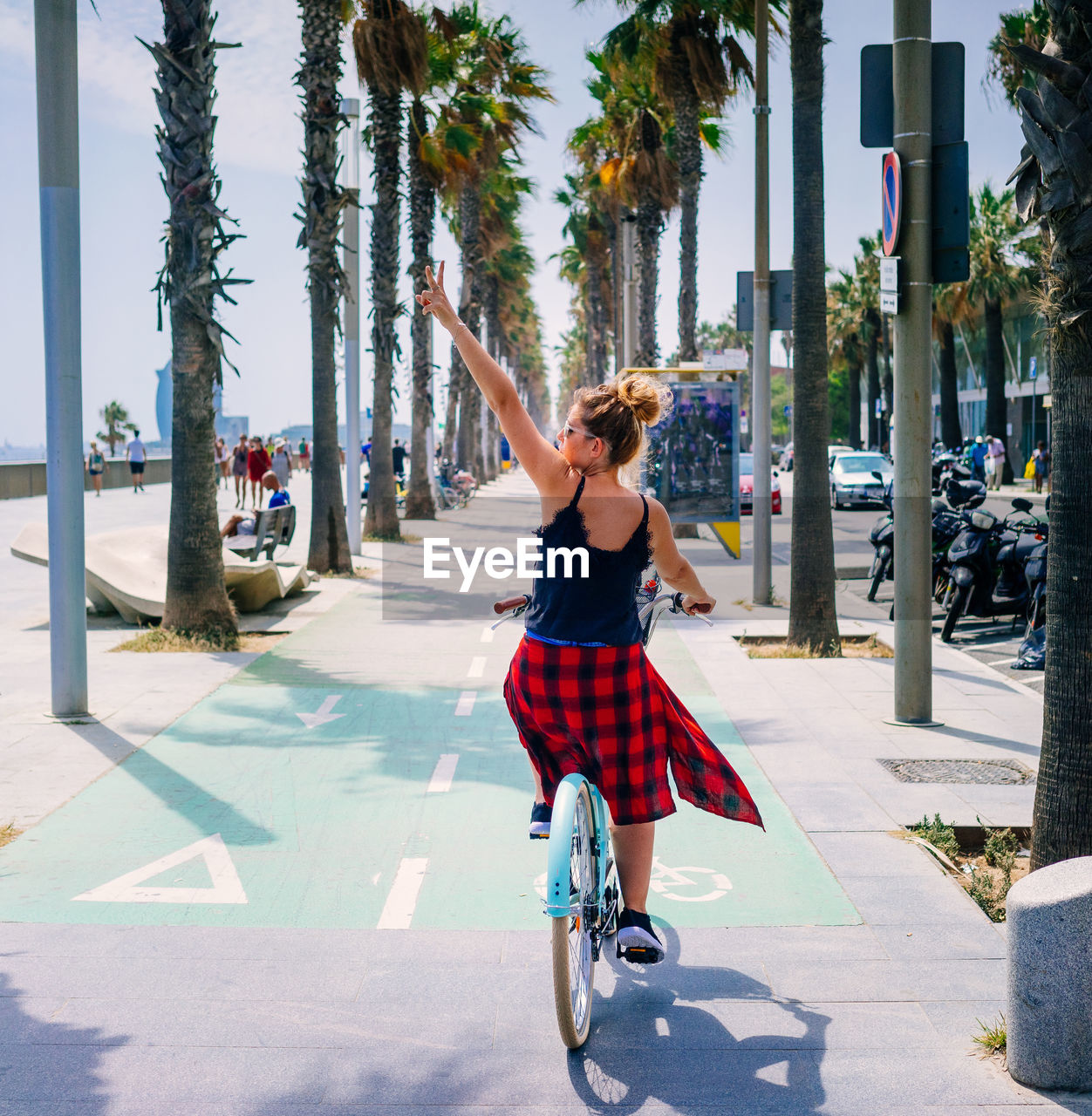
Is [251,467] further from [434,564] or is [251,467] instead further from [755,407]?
[755,407]

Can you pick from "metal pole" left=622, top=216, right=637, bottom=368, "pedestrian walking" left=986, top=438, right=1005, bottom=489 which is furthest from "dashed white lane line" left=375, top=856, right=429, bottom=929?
"pedestrian walking" left=986, top=438, right=1005, bottom=489

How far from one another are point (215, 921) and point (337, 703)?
3995 mm

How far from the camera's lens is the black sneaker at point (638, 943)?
12.1 ft

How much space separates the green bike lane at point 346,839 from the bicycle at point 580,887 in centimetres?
90

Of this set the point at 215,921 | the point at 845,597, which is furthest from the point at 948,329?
the point at 215,921

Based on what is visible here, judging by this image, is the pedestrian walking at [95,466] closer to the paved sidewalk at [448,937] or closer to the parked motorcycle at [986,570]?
the parked motorcycle at [986,570]

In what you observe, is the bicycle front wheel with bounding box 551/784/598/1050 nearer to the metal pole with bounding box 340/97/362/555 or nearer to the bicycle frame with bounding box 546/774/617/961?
the bicycle frame with bounding box 546/774/617/961

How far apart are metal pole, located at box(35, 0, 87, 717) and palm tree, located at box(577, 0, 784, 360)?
16892 millimetres

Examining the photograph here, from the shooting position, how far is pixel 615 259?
3631 centimetres

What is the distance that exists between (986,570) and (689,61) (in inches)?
624

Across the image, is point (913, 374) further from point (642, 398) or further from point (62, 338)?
point (62, 338)

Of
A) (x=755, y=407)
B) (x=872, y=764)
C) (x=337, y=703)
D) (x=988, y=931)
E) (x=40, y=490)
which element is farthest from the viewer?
(x=40, y=490)

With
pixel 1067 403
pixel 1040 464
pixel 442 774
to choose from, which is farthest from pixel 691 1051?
pixel 1040 464

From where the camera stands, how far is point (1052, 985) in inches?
129
